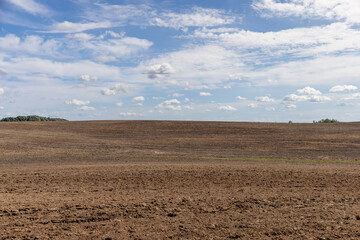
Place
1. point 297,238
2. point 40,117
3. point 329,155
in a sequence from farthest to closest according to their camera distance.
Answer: point 40,117
point 329,155
point 297,238

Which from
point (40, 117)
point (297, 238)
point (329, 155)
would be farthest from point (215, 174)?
point (40, 117)

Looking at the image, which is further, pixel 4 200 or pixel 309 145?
pixel 309 145

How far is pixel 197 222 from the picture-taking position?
280 inches

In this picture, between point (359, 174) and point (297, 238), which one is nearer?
point (297, 238)

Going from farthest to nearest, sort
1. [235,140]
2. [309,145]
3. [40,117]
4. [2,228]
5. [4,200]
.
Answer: [40,117] < [235,140] < [309,145] < [4,200] < [2,228]

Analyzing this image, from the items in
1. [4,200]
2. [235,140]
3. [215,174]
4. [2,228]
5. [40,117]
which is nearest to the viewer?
[2,228]

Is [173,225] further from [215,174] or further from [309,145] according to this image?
[309,145]

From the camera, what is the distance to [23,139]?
2888 cm

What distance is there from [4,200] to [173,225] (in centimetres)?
507

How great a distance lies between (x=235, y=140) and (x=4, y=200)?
77.6 feet

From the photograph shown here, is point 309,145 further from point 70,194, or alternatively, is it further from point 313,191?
point 70,194

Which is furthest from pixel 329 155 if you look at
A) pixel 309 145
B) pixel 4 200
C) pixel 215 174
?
pixel 4 200

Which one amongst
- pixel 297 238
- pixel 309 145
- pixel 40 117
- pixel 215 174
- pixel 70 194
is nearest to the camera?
pixel 297 238

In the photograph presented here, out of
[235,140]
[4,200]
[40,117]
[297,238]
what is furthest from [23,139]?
[40,117]
